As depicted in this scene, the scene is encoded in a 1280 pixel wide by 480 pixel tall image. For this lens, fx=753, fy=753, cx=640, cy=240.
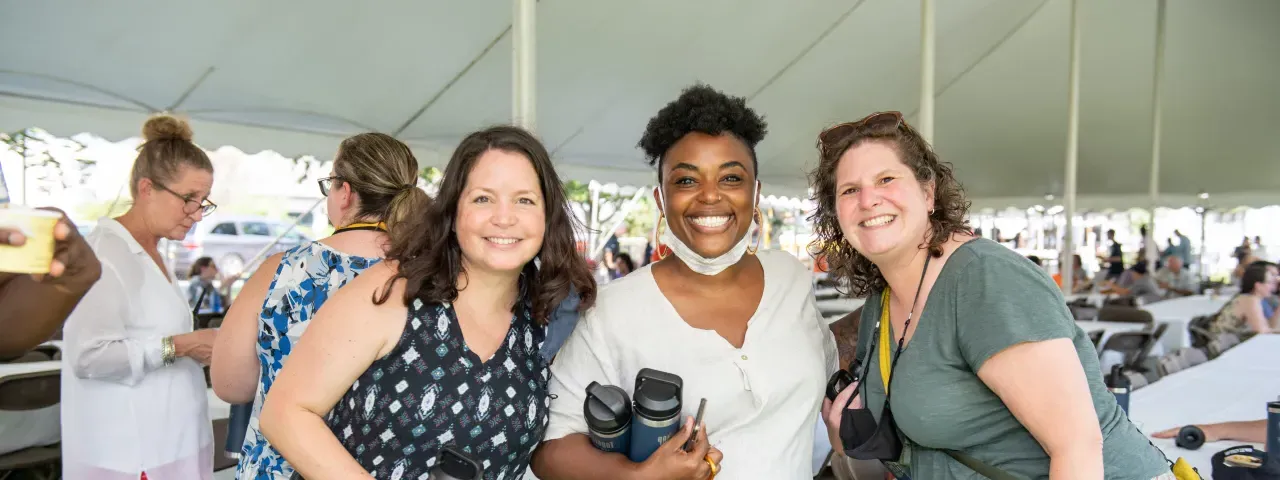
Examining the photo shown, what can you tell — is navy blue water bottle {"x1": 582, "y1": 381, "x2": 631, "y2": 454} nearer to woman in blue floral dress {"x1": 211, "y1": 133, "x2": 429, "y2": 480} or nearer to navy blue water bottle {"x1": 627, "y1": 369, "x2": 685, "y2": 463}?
navy blue water bottle {"x1": 627, "y1": 369, "x2": 685, "y2": 463}

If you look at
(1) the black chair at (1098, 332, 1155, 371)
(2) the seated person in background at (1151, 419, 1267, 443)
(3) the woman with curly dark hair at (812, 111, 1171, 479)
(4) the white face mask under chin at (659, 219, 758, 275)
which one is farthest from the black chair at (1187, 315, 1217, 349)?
(4) the white face mask under chin at (659, 219, 758, 275)

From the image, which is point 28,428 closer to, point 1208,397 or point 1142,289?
point 1208,397

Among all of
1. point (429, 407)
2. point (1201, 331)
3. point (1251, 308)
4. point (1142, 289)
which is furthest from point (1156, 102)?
point (429, 407)

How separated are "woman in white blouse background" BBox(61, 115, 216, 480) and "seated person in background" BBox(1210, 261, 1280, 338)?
24.4ft

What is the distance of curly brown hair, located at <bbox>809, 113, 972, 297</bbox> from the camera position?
157cm

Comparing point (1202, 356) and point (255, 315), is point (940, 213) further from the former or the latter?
point (1202, 356)

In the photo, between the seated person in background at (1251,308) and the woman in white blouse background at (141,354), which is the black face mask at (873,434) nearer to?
the woman in white blouse background at (141,354)

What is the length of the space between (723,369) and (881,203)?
0.48 m

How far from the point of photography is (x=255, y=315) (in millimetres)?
1790

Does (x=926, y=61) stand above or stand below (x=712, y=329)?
above

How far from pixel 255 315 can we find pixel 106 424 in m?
0.85

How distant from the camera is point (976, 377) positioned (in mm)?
1423

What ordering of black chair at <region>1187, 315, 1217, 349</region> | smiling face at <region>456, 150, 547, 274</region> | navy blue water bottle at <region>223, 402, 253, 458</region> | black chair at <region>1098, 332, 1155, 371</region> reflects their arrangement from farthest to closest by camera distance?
black chair at <region>1187, 315, 1217, 349</region> < black chair at <region>1098, 332, 1155, 371</region> < navy blue water bottle at <region>223, 402, 253, 458</region> < smiling face at <region>456, 150, 547, 274</region>

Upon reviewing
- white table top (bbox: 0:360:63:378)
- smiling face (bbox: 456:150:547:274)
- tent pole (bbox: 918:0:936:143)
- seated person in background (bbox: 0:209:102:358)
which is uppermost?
tent pole (bbox: 918:0:936:143)
